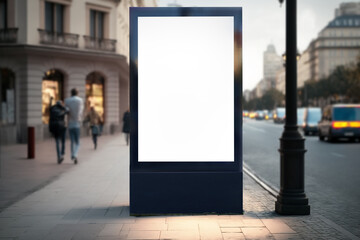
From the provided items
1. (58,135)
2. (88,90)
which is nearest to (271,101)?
(88,90)

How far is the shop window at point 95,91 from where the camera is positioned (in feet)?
91.6

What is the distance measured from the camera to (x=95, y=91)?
28.6m

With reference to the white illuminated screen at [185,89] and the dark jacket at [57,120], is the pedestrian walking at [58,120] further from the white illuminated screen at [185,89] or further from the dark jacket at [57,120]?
the white illuminated screen at [185,89]

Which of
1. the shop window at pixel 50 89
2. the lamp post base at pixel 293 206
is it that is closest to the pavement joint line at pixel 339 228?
the lamp post base at pixel 293 206

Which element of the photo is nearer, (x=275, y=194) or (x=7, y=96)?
(x=275, y=194)

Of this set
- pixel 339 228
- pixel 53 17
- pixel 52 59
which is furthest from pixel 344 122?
pixel 339 228

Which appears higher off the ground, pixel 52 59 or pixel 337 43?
pixel 337 43

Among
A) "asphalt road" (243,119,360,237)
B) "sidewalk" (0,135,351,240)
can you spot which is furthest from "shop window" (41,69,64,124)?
"sidewalk" (0,135,351,240)

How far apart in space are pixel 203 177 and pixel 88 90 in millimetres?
22448

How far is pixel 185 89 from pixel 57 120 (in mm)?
7381

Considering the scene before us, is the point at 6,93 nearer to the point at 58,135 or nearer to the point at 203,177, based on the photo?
the point at 58,135

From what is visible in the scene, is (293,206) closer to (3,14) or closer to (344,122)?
(344,122)

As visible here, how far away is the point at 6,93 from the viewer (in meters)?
23.4

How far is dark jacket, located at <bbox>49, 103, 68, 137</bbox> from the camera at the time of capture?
42.1 feet
